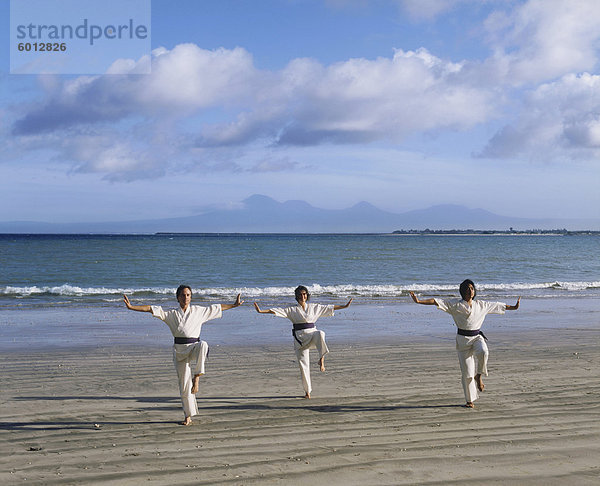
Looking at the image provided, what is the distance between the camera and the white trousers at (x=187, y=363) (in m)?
6.98

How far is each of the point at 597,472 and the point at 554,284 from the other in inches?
1076

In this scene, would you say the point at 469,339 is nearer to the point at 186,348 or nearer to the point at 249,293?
the point at 186,348

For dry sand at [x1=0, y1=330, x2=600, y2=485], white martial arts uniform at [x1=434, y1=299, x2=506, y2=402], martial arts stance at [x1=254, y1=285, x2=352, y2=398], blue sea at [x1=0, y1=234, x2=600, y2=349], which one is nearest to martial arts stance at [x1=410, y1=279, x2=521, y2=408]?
white martial arts uniform at [x1=434, y1=299, x2=506, y2=402]

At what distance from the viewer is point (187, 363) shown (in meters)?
7.15

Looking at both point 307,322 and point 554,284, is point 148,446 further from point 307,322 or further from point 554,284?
point 554,284

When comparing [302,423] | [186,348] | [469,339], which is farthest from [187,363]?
[469,339]

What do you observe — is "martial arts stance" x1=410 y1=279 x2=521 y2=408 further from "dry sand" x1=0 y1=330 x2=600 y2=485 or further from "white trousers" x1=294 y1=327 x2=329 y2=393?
"white trousers" x1=294 y1=327 x2=329 y2=393

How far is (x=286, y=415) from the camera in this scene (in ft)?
24.2

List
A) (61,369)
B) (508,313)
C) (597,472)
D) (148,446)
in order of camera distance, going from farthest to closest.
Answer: (508,313) < (61,369) < (148,446) < (597,472)

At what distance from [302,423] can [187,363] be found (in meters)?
1.55

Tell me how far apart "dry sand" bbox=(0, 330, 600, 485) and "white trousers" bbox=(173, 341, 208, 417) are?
26 cm

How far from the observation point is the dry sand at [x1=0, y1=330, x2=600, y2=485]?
5.46m

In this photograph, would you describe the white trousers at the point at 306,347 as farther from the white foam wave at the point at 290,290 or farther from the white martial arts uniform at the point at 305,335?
the white foam wave at the point at 290,290

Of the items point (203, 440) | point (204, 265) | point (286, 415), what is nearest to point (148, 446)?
point (203, 440)
